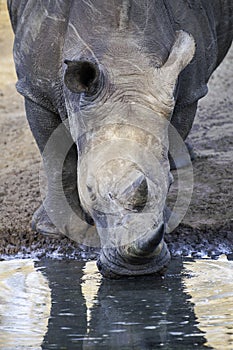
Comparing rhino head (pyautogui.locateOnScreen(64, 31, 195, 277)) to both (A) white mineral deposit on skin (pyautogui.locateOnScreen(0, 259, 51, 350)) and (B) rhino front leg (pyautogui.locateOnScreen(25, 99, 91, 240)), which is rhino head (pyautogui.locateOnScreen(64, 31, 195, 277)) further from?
(B) rhino front leg (pyautogui.locateOnScreen(25, 99, 91, 240))

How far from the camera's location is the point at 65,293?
6.42 meters

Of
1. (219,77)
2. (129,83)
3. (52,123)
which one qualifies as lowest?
(219,77)

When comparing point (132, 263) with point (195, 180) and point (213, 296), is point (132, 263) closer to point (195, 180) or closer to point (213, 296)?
point (213, 296)

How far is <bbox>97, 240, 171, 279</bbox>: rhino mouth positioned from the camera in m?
5.96

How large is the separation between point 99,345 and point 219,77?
6244 millimetres

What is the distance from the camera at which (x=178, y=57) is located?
249 inches

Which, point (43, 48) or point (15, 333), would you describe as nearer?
point (15, 333)

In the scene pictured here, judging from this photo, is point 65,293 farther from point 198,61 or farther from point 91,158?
point 198,61

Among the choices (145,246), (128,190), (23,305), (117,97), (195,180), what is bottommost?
(195,180)

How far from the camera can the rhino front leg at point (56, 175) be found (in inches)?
289

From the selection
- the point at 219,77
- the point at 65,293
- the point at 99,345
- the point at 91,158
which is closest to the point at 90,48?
the point at 91,158

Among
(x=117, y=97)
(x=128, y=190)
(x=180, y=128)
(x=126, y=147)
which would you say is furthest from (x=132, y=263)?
(x=180, y=128)

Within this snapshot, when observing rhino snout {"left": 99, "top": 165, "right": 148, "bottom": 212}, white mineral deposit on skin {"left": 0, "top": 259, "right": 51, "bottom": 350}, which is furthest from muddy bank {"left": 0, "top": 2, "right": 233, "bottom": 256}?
rhino snout {"left": 99, "top": 165, "right": 148, "bottom": 212}

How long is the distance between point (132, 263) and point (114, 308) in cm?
26
